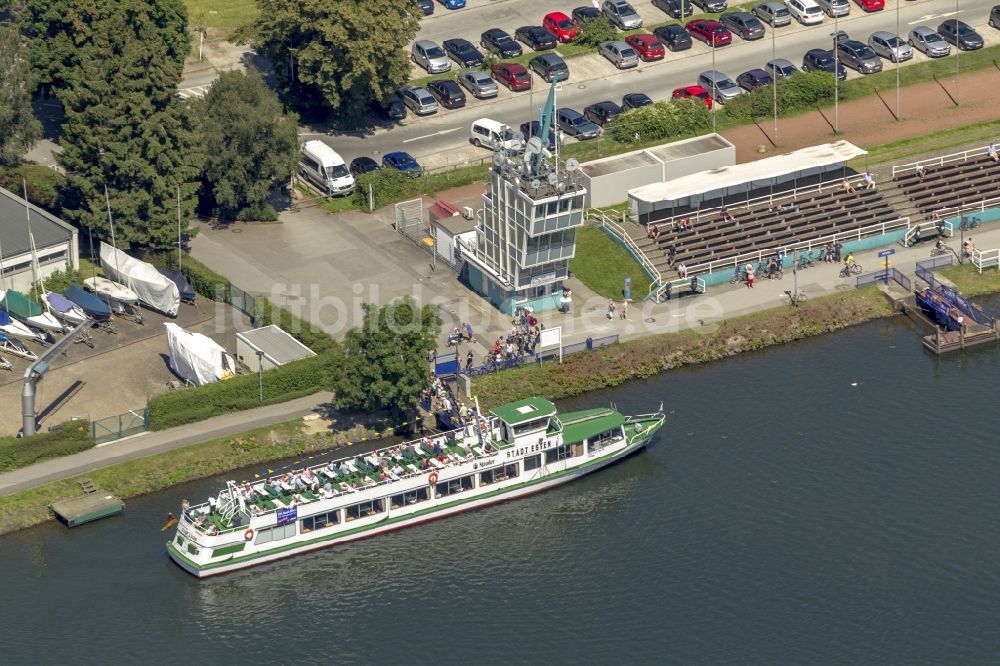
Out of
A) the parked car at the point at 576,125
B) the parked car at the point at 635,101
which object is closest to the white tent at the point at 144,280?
the parked car at the point at 576,125

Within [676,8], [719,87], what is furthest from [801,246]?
[676,8]

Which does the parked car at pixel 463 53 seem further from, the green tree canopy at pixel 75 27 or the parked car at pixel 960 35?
the parked car at pixel 960 35

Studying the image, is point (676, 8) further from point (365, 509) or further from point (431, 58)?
point (365, 509)

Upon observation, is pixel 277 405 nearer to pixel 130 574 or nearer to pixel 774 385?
pixel 130 574

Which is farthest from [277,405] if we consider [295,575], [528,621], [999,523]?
[999,523]

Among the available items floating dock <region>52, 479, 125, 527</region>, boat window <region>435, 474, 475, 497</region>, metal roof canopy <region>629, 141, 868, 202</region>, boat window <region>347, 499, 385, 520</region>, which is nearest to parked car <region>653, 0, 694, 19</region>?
metal roof canopy <region>629, 141, 868, 202</region>

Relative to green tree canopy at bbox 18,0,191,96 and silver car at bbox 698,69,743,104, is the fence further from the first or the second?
silver car at bbox 698,69,743,104
